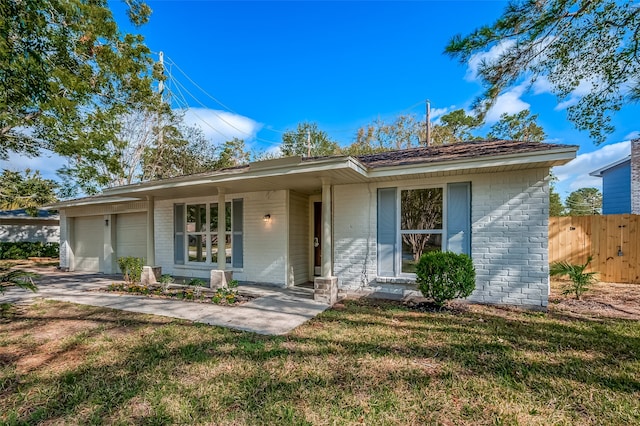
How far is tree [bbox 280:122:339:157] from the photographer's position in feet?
79.2

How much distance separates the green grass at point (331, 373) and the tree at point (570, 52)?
3982 mm

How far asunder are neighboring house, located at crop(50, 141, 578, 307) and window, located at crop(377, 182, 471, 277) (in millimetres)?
21

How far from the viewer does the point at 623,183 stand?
40.7ft

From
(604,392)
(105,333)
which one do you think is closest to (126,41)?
(105,333)

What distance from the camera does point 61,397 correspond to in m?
2.68

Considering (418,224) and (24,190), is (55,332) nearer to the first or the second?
(418,224)

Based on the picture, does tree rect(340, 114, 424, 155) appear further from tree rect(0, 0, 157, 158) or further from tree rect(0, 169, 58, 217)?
tree rect(0, 169, 58, 217)

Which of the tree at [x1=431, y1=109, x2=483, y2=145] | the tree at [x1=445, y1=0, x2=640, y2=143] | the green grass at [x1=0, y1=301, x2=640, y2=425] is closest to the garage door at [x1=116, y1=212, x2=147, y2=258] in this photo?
the green grass at [x1=0, y1=301, x2=640, y2=425]

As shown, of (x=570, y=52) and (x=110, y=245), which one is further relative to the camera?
(x=110, y=245)

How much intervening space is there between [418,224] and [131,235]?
9.85 meters

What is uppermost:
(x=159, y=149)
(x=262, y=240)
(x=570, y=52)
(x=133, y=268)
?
(x=159, y=149)

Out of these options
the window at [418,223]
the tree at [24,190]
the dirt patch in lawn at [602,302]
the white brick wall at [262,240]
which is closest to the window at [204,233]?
the white brick wall at [262,240]

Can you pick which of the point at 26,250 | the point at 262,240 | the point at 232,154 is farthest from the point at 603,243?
the point at 26,250

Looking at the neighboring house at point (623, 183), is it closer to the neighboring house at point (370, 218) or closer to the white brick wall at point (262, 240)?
the neighboring house at point (370, 218)
